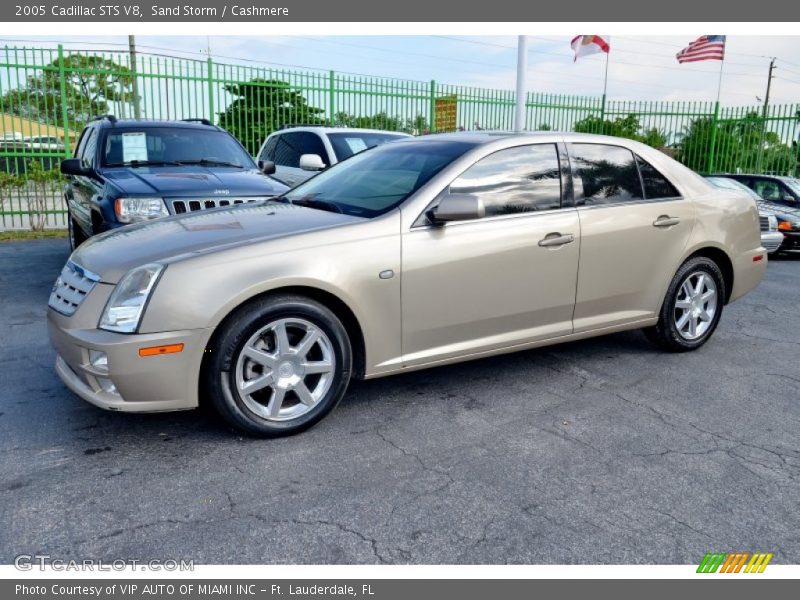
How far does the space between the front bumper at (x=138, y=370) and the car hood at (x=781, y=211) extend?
1060cm

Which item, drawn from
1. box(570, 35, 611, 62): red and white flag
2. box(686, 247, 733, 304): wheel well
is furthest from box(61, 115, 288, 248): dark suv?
box(570, 35, 611, 62): red and white flag

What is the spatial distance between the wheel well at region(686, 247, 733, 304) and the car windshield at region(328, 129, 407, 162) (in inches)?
190

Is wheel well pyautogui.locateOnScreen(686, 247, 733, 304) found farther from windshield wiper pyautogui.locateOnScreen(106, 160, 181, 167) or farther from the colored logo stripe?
windshield wiper pyautogui.locateOnScreen(106, 160, 181, 167)

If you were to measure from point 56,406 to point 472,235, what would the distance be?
103 inches

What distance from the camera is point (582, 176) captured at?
181 inches

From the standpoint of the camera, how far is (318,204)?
172 inches

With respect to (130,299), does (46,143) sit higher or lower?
higher

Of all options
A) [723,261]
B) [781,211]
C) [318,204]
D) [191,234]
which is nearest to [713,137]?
[781,211]

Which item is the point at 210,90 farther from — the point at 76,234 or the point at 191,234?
the point at 191,234

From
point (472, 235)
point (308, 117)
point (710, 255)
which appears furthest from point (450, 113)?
point (472, 235)

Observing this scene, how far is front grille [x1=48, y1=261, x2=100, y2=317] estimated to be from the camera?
3.51 m

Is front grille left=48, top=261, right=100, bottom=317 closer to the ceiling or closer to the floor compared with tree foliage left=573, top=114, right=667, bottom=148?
closer to the floor

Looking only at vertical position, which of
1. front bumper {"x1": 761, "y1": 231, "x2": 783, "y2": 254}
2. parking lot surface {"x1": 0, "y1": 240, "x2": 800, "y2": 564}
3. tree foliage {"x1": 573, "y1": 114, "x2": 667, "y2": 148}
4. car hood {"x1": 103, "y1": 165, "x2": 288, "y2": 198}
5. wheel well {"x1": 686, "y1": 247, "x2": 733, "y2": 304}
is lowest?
parking lot surface {"x1": 0, "y1": 240, "x2": 800, "y2": 564}

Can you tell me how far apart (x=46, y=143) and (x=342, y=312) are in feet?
36.3
